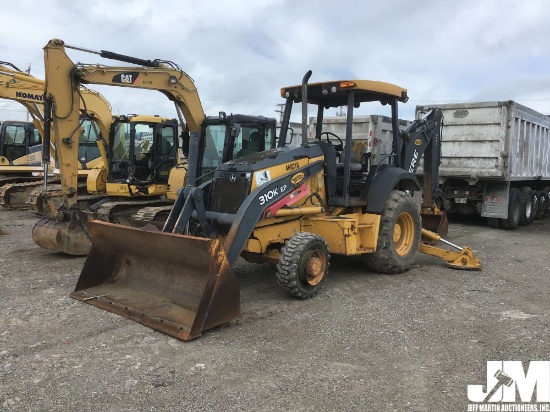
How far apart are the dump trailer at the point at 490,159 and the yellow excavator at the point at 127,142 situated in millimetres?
4985

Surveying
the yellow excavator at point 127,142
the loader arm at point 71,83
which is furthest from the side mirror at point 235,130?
the loader arm at point 71,83

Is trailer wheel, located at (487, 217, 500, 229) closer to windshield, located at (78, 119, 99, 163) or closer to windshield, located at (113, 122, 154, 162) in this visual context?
windshield, located at (113, 122, 154, 162)

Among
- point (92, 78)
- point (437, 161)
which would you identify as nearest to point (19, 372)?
point (92, 78)

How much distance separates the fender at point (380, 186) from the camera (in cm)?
668

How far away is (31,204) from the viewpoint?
11328 mm

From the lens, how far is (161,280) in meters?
5.32

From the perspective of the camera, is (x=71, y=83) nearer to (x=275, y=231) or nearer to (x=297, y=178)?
(x=297, y=178)

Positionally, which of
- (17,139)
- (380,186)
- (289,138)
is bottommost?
(380,186)

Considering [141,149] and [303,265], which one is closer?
[303,265]

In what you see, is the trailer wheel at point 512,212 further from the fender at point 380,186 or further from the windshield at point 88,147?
the windshield at point 88,147

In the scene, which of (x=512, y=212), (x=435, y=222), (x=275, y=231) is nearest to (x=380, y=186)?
(x=275, y=231)

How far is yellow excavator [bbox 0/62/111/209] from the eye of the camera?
10.9m

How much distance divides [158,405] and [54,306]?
2552 millimetres

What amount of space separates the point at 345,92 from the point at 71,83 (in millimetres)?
4192
